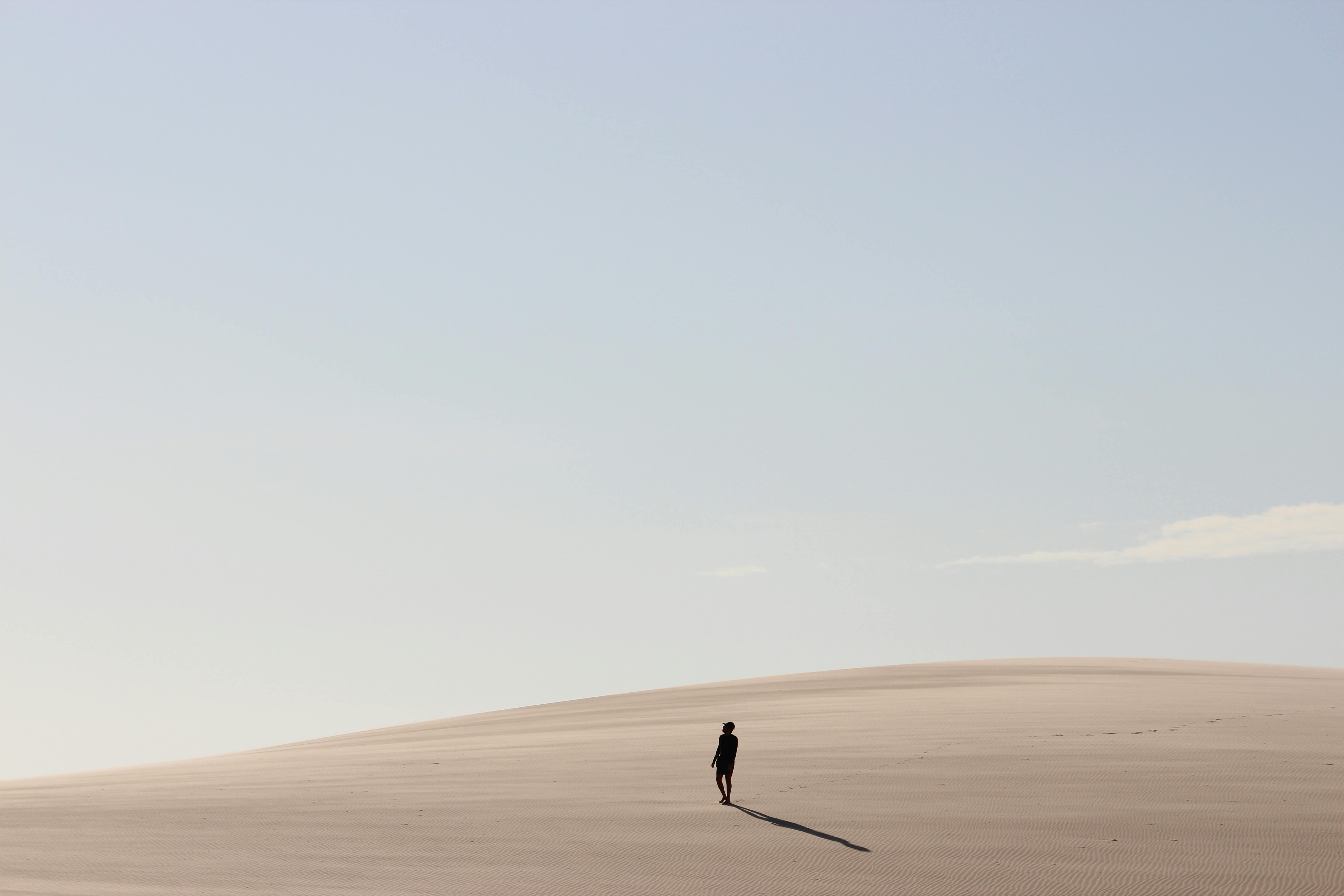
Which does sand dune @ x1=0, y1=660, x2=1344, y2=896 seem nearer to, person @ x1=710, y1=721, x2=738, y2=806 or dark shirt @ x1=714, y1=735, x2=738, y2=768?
person @ x1=710, y1=721, x2=738, y2=806

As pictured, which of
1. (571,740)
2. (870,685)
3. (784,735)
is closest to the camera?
(784,735)

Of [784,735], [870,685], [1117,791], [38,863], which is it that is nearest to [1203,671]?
[870,685]

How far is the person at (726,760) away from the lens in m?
12.0

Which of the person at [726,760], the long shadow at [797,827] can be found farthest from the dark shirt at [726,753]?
the long shadow at [797,827]

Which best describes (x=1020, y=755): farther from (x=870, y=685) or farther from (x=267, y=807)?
(x=870, y=685)

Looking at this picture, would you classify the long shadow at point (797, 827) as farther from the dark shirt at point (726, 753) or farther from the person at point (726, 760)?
the dark shirt at point (726, 753)

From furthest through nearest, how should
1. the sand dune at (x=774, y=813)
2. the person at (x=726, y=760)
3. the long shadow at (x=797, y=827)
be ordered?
the person at (x=726, y=760), the long shadow at (x=797, y=827), the sand dune at (x=774, y=813)

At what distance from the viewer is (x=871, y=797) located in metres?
12.1

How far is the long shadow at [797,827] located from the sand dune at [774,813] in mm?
31

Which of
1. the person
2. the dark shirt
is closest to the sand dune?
the person

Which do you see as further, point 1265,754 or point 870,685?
point 870,685

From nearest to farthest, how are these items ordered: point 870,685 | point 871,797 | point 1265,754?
point 871,797 < point 1265,754 < point 870,685

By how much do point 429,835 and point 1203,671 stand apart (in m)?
24.3

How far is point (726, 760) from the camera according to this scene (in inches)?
477
